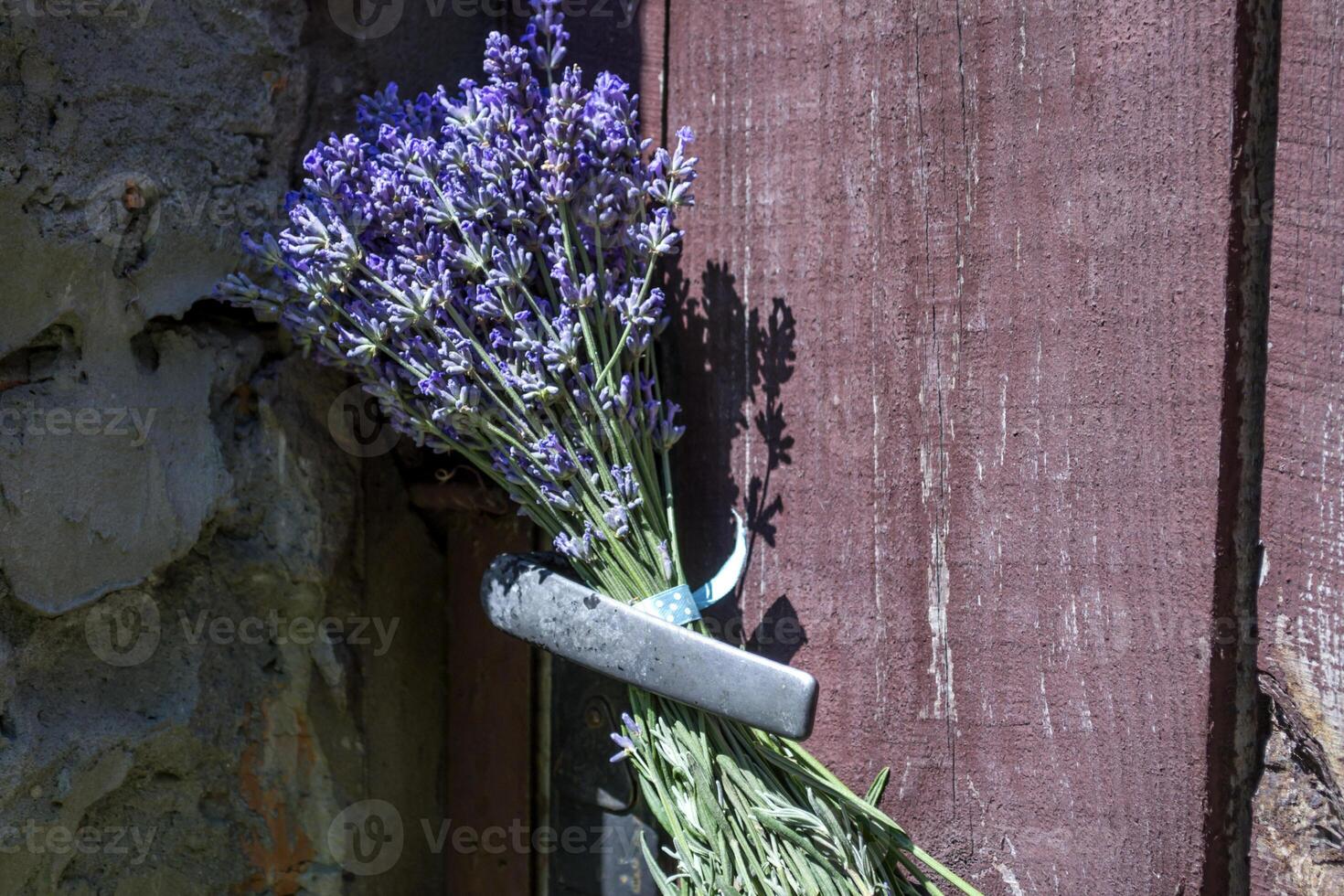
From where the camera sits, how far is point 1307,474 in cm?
110

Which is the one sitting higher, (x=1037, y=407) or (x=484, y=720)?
(x=1037, y=407)

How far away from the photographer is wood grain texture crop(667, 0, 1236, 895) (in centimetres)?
114

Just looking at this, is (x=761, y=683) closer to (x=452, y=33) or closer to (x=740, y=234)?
(x=740, y=234)

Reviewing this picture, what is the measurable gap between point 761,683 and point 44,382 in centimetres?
81

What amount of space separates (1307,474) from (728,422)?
618mm

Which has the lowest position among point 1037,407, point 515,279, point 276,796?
point 276,796

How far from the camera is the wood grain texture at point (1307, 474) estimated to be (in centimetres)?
108

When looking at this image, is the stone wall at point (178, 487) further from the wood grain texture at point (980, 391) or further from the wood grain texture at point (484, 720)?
the wood grain texture at point (980, 391)

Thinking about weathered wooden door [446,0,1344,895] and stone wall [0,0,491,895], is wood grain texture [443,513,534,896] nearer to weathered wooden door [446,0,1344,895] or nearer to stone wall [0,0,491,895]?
Answer: stone wall [0,0,491,895]

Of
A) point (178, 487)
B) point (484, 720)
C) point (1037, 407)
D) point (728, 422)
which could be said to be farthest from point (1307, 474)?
point (178, 487)

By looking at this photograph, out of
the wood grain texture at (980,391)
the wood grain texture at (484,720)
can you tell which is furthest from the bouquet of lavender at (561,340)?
the wood grain texture at (484,720)

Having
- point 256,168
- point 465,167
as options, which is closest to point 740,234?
point 465,167

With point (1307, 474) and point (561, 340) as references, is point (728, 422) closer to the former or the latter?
point (561, 340)

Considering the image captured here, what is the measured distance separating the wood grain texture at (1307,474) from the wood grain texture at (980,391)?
0.06 meters
